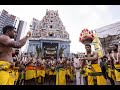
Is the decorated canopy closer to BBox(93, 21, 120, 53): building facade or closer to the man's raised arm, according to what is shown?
the man's raised arm

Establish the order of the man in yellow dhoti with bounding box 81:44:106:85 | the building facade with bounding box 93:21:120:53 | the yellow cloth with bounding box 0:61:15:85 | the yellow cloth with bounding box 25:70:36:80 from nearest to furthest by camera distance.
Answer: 1. the yellow cloth with bounding box 0:61:15:85
2. the man in yellow dhoti with bounding box 81:44:106:85
3. the yellow cloth with bounding box 25:70:36:80
4. the building facade with bounding box 93:21:120:53

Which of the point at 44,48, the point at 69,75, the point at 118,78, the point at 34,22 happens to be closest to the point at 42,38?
the point at 44,48

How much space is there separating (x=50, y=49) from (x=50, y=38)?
179 centimetres

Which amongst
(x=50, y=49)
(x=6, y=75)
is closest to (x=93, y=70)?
(x=6, y=75)

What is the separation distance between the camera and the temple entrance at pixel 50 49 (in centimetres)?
2873

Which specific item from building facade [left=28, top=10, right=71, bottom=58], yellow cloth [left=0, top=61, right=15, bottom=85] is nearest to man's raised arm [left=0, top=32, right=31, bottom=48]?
yellow cloth [left=0, top=61, right=15, bottom=85]

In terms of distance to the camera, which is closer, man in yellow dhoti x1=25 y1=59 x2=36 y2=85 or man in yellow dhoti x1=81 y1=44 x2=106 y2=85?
man in yellow dhoti x1=81 y1=44 x2=106 y2=85

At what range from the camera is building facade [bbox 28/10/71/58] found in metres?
29.0

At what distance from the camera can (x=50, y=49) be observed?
28922 mm
